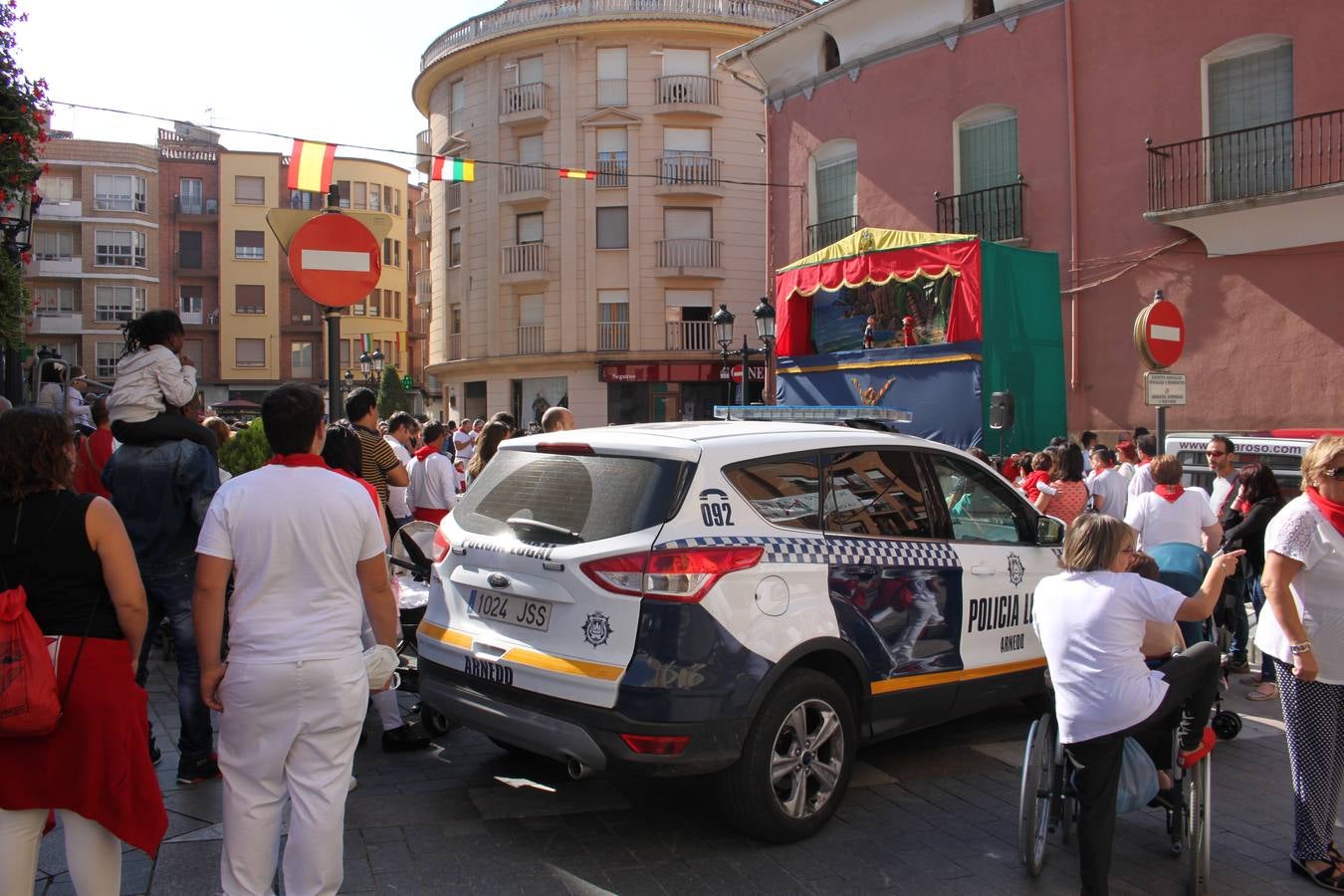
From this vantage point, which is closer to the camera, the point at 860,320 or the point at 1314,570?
the point at 1314,570

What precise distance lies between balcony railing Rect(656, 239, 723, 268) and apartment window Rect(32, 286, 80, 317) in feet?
109

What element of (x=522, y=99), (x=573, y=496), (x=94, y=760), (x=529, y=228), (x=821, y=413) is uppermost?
(x=522, y=99)

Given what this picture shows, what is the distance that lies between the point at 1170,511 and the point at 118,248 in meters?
55.6

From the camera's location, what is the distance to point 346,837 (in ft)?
14.8

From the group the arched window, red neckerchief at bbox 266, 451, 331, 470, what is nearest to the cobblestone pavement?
red neckerchief at bbox 266, 451, 331, 470

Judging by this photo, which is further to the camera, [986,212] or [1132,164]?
[986,212]

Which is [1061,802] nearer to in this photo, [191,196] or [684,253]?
[684,253]

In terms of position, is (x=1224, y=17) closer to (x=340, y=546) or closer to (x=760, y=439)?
(x=760, y=439)

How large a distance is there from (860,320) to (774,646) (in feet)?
36.6

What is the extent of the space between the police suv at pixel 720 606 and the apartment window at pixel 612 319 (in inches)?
1199

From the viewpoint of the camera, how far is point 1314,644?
431 centimetres

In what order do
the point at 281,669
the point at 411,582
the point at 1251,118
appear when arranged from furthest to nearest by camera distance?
the point at 1251,118 → the point at 411,582 → the point at 281,669

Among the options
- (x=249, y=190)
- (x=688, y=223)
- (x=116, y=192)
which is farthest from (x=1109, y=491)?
(x=116, y=192)

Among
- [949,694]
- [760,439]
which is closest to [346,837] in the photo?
[760,439]
